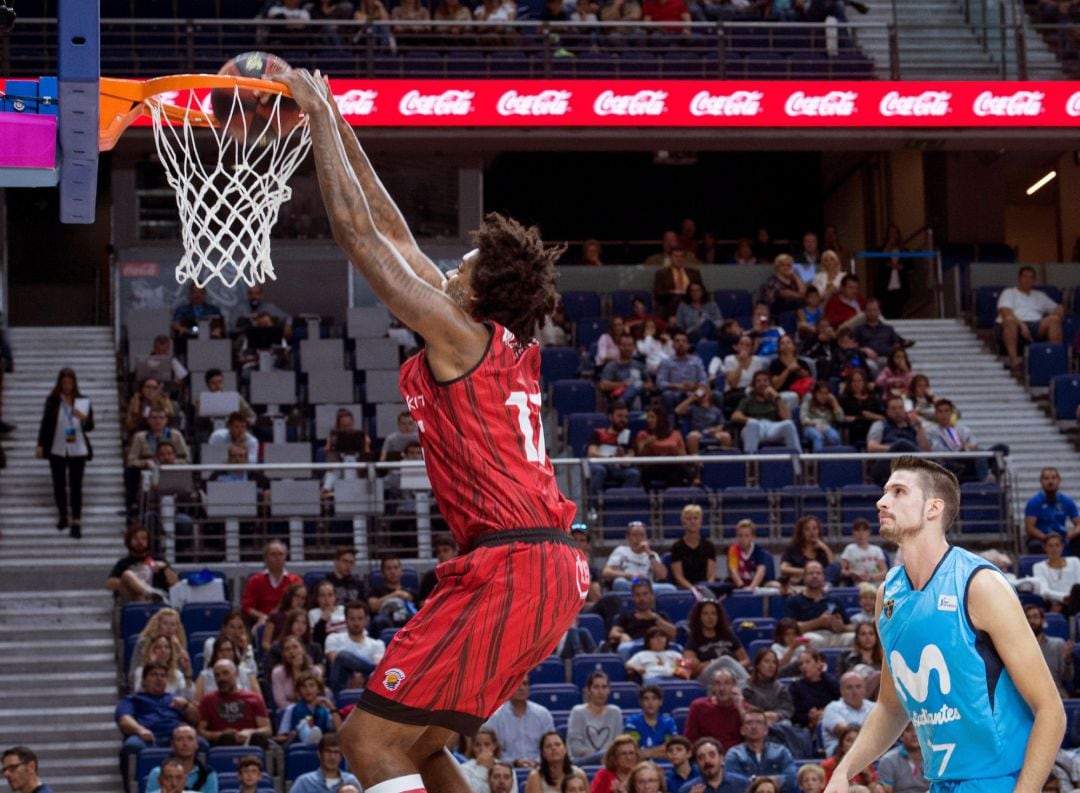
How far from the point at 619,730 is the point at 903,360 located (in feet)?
27.2

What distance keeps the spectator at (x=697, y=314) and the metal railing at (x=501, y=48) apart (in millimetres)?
2990

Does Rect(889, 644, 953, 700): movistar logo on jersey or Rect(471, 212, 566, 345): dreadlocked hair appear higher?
Rect(471, 212, 566, 345): dreadlocked hair

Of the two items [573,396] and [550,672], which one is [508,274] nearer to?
[550,672]

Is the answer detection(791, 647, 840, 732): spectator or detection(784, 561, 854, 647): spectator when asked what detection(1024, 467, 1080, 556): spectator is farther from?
detection(791, 647, 840, 732): spectator

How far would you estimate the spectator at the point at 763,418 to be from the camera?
57.7 ft

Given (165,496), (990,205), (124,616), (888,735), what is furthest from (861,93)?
(888,735)

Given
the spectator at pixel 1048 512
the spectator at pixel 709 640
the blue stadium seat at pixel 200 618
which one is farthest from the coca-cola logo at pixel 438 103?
the spectator at pixel 709 640

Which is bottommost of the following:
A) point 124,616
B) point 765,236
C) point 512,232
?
point 124,616

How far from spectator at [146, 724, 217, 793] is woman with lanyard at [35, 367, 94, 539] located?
6.08m

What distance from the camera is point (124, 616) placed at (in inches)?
562

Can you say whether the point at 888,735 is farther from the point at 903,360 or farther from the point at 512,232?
the point at 903,360

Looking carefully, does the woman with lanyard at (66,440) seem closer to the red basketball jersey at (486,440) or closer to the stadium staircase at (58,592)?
the stadium staircase at (58,592)

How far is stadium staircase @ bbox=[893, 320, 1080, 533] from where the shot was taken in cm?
1930

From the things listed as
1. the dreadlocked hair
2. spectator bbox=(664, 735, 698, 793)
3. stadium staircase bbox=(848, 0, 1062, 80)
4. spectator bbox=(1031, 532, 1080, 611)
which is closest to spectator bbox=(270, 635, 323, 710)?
spectator bbox=(664, 735, 698, 793)
